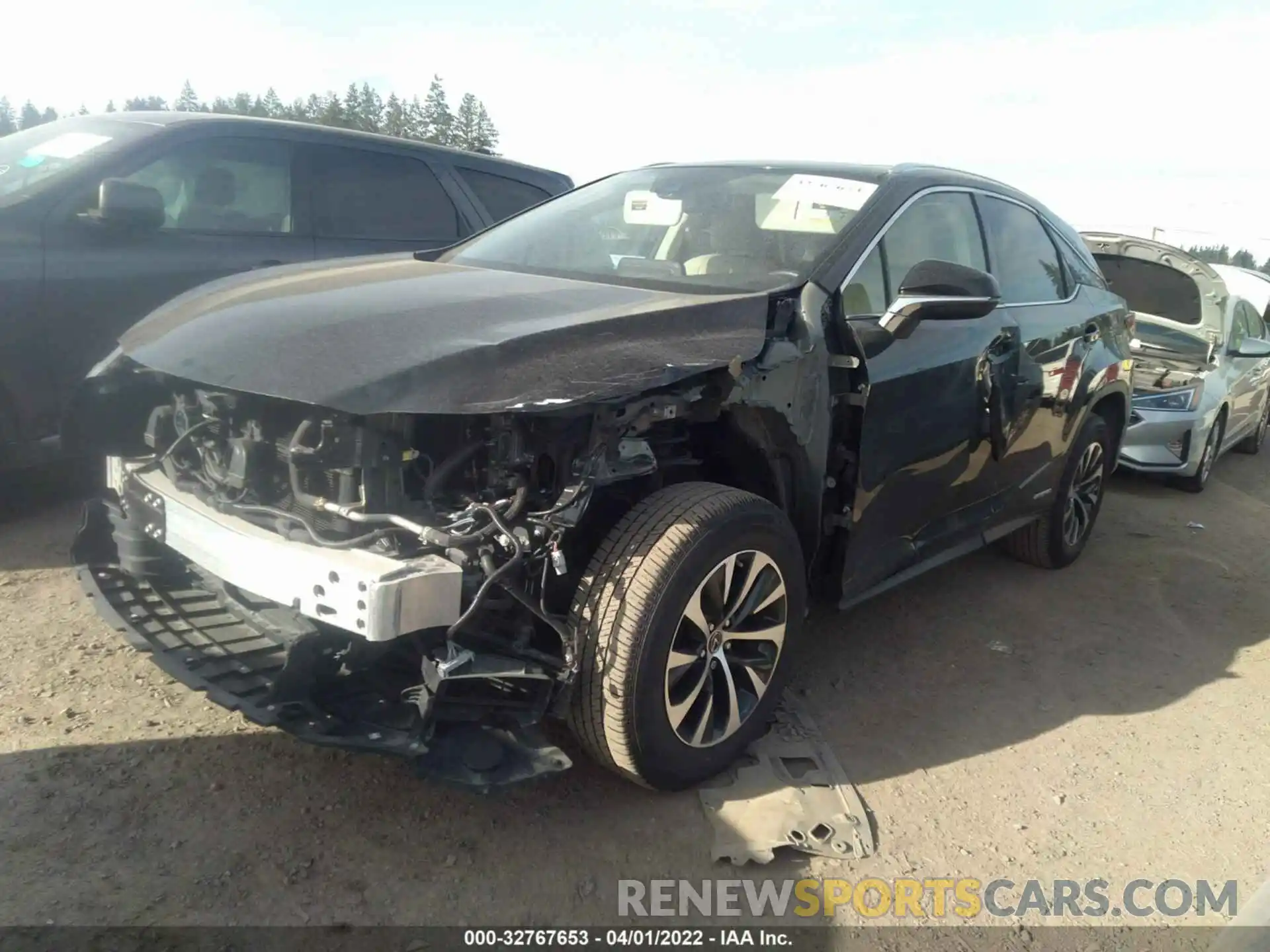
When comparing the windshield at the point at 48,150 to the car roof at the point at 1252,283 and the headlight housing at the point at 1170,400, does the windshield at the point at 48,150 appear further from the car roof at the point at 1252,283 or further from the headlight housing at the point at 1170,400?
the car roof at the point at 1252,283

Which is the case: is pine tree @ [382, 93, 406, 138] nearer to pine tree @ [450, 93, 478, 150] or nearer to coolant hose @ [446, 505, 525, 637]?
pine tree @ [450, 93, 478, 150]

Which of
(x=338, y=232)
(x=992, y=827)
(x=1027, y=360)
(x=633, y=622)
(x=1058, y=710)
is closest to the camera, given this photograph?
(x=633, y=622)

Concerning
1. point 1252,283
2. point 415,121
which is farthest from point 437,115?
point 1252,283

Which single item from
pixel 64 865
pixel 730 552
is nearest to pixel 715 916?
pixel 730 552

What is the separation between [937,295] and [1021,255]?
149cm

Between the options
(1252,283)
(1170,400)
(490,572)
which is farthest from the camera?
(1252,283)

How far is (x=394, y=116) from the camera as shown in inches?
2202

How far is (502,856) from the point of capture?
7.97ft

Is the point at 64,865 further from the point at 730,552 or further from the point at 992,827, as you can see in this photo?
the point at 992,827

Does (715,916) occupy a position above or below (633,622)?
below

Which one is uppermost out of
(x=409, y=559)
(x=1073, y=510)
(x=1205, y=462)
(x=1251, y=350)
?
(x=409, y=559)

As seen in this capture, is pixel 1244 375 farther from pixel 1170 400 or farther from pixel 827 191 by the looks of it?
pixel 827 191

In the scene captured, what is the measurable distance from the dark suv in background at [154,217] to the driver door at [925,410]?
2.98 metres

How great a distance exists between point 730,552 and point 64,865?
1.78 meters
